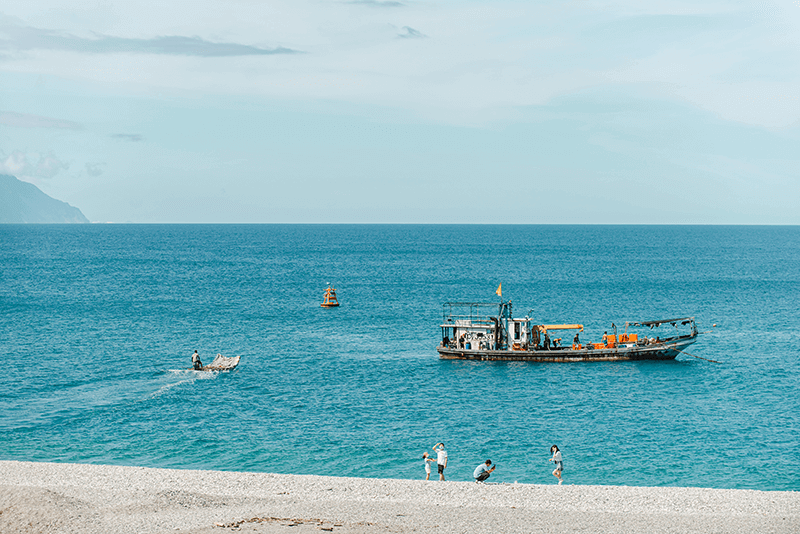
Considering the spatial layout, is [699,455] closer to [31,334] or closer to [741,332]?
[741,332]

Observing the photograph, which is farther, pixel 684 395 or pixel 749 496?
pixel 684 395

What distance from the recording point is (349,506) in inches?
1061

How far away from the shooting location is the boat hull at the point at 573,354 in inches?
2467

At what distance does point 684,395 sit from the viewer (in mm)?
52125

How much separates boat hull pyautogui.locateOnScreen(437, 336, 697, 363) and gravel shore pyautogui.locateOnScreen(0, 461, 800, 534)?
3251 centimetres

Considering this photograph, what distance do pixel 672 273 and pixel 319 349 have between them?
102m

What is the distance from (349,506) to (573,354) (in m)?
39.4

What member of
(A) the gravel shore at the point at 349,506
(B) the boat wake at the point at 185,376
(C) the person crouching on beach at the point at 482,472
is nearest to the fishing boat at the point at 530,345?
(B) the boat wake at the point at 185,376

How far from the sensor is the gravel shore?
972 inches

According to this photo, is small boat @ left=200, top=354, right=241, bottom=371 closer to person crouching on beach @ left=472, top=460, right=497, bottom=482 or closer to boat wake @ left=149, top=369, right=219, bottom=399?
boat wake @ left=149, top=369, right=219, bottom=399

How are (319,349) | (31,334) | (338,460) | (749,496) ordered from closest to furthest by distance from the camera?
(749,496)
(338,460)
(319,349)
(31,334)

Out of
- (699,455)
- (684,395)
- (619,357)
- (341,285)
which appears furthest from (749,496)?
(341,285)

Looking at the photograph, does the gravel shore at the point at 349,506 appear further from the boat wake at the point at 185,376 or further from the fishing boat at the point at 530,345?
the fishing boat at the point at 530,345

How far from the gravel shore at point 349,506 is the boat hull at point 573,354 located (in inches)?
1280
